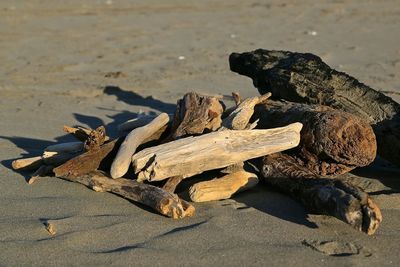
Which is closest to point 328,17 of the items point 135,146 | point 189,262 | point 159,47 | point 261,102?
point 159,47

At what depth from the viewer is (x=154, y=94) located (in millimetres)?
7398

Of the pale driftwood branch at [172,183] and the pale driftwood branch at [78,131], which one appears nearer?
the pale driftwood branch at [172,183]

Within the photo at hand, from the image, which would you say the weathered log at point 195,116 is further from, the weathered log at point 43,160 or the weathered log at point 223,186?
the weathered log at point 43,160

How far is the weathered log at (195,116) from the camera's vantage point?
416cm

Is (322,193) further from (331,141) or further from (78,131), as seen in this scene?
(78,131)

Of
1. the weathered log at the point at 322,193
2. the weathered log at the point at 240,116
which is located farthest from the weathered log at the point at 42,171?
the weathered log at the point at 322,193

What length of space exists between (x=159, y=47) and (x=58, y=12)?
4.75 metres

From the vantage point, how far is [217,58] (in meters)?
9.60

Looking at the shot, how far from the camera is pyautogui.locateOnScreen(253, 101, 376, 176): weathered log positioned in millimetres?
3811

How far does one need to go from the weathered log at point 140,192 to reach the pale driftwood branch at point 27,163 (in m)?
0.36

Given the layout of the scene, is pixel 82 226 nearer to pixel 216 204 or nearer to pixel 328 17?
pixel 216 204

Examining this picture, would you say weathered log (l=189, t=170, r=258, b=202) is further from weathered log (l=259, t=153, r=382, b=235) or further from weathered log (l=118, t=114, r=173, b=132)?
weathered log (l=118, t=114, r=173, b=132)

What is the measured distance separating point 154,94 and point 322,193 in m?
4.25

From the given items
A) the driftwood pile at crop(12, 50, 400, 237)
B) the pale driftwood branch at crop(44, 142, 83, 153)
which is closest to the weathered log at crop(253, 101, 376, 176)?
the driftwood pile at crop(12, 50, 400, 237)
